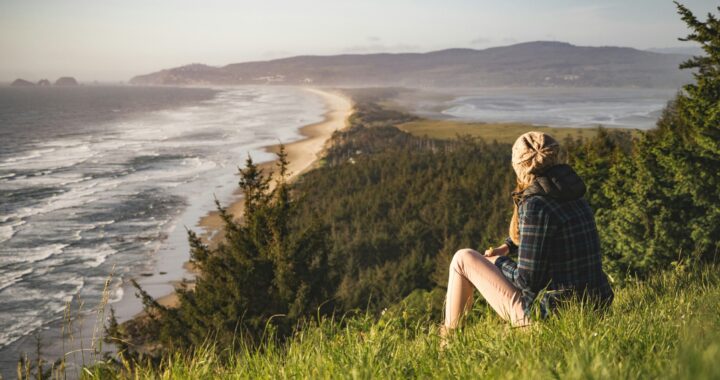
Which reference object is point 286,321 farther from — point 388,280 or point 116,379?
point 388,280

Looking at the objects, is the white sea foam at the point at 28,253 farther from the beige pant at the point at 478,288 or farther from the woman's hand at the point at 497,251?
the beige pant at the point at 478,288

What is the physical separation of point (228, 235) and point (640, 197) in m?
12.2

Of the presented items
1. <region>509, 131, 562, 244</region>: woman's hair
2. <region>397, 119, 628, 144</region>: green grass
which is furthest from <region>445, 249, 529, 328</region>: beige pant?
<region>397, 119, 628, 144</region>: green grass

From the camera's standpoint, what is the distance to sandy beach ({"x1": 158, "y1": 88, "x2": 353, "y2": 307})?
35656 millimetres

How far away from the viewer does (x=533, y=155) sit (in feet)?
13.6

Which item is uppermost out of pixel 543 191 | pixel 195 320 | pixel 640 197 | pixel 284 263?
pixel 543 191

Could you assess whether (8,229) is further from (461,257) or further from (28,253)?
(461,257)

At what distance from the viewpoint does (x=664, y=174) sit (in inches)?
585

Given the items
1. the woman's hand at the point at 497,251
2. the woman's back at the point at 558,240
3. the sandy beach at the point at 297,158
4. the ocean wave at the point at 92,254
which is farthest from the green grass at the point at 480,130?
the woman's back at the point at 558,240

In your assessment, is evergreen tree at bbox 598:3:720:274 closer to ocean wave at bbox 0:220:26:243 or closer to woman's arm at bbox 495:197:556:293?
woman's arm at bbox 495:197:556:293

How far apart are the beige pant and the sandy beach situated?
11.7 metres

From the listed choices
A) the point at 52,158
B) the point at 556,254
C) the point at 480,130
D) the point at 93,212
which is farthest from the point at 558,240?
the point at 480,130

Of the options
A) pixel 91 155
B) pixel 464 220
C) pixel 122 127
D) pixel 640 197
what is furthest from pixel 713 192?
pixel 122 127

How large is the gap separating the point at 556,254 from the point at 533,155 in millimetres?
709
